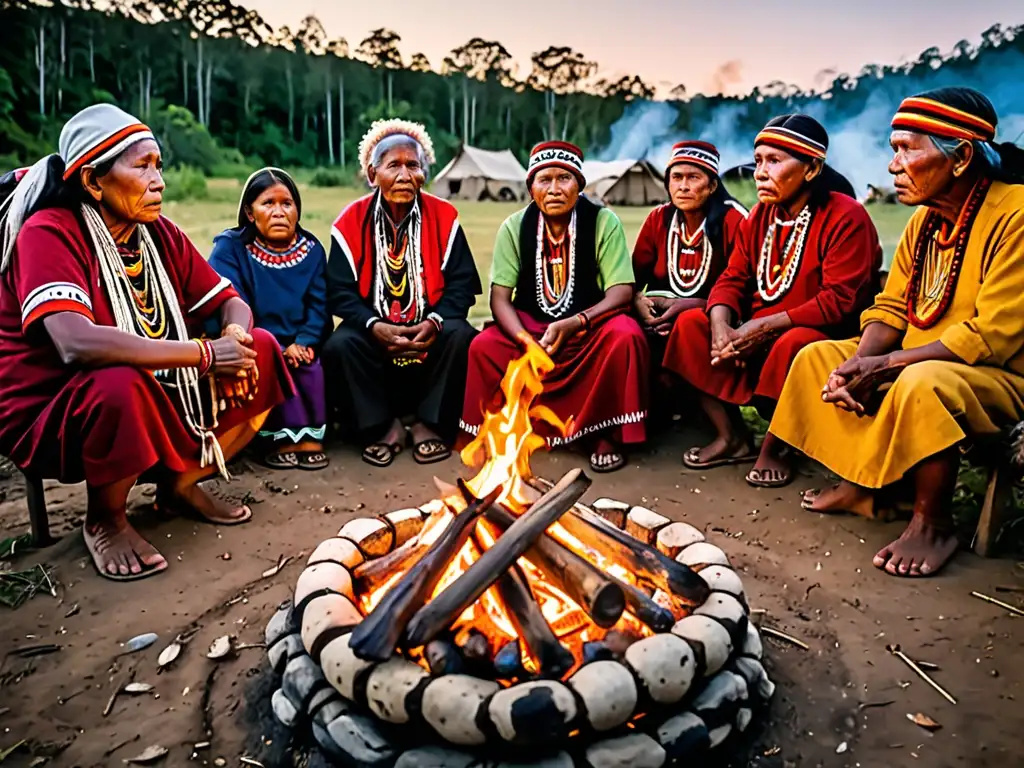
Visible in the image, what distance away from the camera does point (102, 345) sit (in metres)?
3.30

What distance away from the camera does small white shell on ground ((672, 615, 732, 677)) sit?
7.38 feet

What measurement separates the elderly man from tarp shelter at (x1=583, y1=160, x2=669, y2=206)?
2.35 metres

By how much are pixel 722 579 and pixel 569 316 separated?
266 cm

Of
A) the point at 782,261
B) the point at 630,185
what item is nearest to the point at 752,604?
the point at 782,261

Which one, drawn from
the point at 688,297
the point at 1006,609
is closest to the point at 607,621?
the point at 1006,609

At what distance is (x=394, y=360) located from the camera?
5012 mm

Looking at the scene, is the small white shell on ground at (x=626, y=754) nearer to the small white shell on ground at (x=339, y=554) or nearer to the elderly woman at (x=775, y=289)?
the small white shell on ground at (x=339, y=554)

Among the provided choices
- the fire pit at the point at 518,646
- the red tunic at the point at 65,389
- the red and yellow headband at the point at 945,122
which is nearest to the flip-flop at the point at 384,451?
the red tunic at the point at 65,389

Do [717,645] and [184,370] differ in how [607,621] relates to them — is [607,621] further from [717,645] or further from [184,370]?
[184,370]

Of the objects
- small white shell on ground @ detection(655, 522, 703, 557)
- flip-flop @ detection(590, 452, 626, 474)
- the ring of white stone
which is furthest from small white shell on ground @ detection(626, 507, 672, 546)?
flip-flop @ detection(590, 452, 626, 474)

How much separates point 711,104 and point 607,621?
5.42 meters

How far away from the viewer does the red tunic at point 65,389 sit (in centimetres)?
330

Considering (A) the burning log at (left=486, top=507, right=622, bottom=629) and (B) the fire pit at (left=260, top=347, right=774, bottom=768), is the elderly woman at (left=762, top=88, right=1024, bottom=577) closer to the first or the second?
(B) the fire pit at (left=260, top=347, right=774, bottom=768)

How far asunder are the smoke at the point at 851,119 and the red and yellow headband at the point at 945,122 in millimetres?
1243
